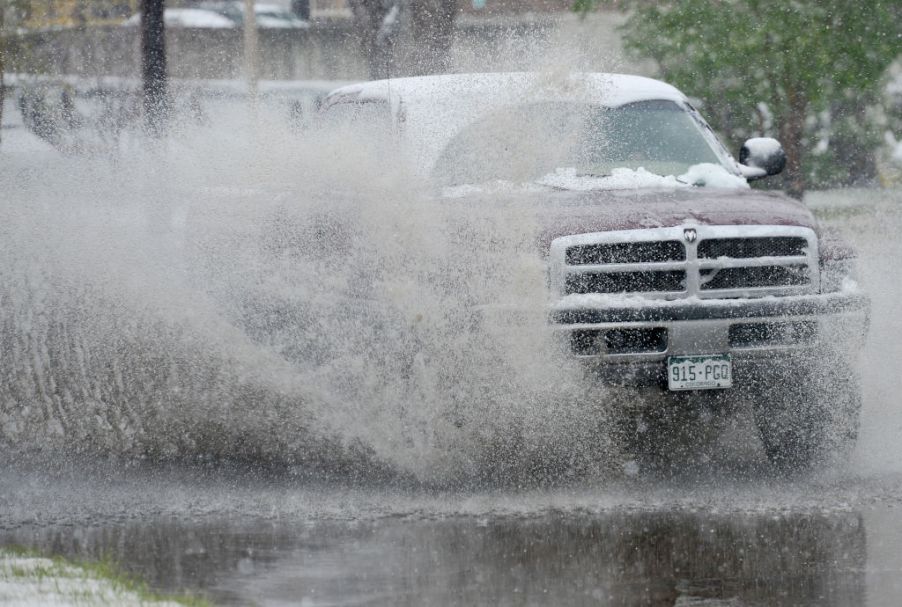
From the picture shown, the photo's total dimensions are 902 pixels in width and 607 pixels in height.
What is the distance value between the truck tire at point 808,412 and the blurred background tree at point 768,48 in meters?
10.6

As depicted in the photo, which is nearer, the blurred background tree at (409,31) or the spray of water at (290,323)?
the spray of water at (290,323)

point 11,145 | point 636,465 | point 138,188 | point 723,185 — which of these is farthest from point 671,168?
point 11,145

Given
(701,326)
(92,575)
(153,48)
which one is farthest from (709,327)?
(153,48)

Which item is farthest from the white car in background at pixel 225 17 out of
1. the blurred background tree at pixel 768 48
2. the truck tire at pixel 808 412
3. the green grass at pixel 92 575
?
the green grass at pixel 92 575

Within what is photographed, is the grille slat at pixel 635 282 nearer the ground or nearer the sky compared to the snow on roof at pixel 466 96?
nearer the ground

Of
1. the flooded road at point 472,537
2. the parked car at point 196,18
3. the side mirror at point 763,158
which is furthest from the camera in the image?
the parked car at point 196,18

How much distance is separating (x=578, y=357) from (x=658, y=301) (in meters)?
0.46

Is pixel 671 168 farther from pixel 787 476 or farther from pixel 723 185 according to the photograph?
pixel 787 476

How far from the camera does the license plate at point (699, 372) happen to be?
6.85 m

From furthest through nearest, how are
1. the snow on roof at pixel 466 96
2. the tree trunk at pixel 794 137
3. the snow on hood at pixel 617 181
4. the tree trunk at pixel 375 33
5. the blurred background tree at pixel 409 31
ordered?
the tree trunk at pixel 375 33
the blurred background tree at pixel 409 31
the tree trunk at pixel 794 137
the snow on roof at pixel 466 96
the snow on hood at pixel 617 181

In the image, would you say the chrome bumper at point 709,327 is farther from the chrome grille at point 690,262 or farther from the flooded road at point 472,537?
the flooded road at point 472,537

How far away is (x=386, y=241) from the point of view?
6.93m

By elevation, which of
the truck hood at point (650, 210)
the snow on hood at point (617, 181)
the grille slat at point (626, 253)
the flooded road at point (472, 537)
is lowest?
the flooded road at point (472, 537)

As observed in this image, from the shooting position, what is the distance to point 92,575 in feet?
17.2
